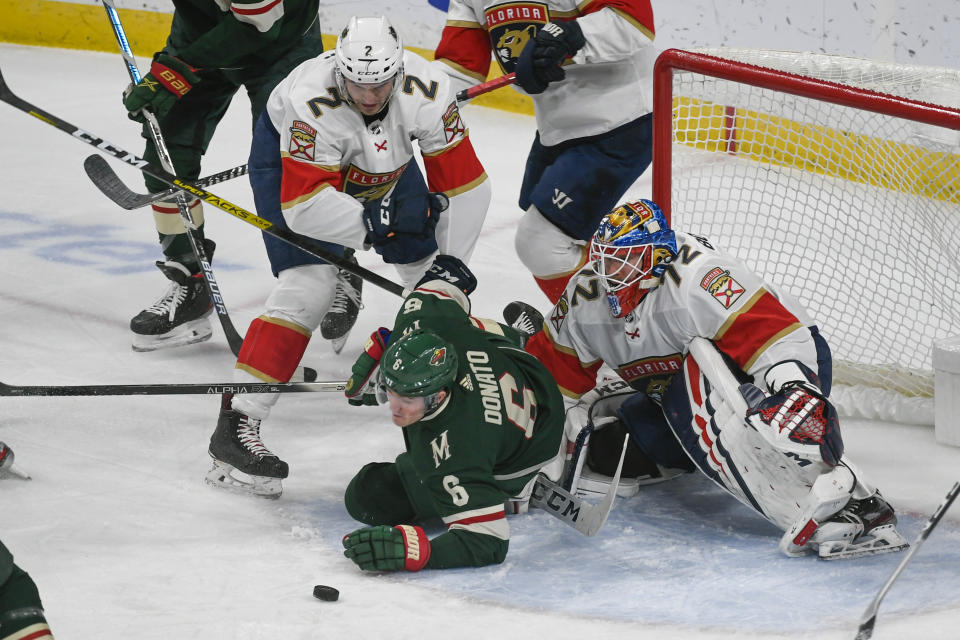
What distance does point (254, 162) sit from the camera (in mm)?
3178

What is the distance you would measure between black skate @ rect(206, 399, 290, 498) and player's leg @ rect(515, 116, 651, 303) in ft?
3.08

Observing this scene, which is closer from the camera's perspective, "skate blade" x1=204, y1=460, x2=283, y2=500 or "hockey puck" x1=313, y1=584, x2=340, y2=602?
"hockey puck" x1=313, y1=584, x2=340, y2=602

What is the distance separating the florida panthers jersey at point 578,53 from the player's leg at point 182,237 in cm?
76

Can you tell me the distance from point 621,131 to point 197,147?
1303 mm

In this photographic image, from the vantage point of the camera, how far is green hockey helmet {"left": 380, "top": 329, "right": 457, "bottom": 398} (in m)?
2.40

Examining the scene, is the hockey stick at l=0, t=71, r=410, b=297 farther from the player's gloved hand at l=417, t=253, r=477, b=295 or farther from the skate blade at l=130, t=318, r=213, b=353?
the skate blade at l=130, t=318, r=213, b=353

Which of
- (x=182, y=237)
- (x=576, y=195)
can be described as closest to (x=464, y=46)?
(x=576, y=195)

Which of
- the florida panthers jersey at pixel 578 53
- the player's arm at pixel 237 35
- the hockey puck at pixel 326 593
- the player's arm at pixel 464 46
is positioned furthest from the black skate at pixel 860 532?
the player's arm at pixel 237 35

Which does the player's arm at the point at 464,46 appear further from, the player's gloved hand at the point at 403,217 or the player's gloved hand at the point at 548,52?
the player's gloved hand at the point at 403,217

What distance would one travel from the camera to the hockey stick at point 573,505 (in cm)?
262

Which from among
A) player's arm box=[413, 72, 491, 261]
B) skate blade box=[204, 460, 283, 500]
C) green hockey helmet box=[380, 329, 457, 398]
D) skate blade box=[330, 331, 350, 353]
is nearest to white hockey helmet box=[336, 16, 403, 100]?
player's arm box=[413, 72, 491, 261]

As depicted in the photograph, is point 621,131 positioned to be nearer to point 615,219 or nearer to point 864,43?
point 615,219

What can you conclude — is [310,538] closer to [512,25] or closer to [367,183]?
[367,183]

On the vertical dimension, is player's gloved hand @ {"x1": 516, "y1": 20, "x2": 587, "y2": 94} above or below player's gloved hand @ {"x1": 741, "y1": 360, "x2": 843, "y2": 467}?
above
